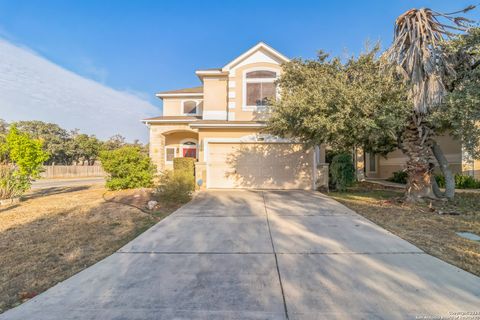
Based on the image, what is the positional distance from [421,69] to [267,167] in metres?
7.62

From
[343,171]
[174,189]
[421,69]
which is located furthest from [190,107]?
[421,69]

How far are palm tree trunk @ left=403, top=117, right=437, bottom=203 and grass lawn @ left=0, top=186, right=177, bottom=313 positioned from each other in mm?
8677

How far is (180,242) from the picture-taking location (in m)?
5.16

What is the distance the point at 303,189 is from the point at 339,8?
1019cm

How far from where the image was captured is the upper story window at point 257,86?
13938 mm

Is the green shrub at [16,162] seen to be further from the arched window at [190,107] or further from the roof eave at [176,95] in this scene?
the arched window at [190,107]

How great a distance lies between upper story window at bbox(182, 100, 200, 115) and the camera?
62.6 ft

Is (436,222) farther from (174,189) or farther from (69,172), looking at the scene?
(69,172)

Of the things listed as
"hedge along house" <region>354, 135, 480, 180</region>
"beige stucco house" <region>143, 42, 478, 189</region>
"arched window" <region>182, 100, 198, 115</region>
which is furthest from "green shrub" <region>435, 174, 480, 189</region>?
"arched window" <region>182, 100, 198, 115</region>

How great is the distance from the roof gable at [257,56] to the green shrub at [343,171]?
20.5 feet

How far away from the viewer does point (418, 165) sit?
29.6 ft

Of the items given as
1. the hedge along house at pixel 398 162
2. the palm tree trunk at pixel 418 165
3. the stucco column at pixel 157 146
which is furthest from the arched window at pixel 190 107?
the palm tree trunk at pixel 418 165

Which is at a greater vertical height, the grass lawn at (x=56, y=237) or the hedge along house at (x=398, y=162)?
the hedge along house at (x=398, y=162)

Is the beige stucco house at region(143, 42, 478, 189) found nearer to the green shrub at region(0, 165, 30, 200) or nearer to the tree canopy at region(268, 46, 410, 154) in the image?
the tree canopy at region(268, 46, 410, 154)
